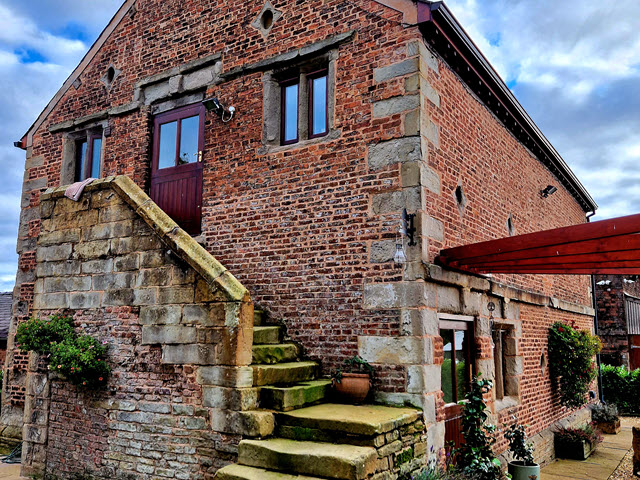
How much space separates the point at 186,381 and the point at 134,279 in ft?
4.98

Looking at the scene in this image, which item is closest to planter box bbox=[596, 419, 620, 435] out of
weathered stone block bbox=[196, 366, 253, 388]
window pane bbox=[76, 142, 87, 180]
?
weathered stone block bbox=[196, 366, 253, 388]

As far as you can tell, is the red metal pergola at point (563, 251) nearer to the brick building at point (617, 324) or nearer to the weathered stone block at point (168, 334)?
the weathered stone block at point (168, 334)

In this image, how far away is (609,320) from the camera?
19984mm

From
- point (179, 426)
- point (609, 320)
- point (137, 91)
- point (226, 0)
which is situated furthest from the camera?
point (609, 320)

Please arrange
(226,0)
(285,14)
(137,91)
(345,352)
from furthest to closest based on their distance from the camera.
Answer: (137,91)
(226,0)
(285,14)
(345,352)

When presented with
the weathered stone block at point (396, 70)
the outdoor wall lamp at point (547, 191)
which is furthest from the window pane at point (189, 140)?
the outdoor wall lamp at point (547, 191)

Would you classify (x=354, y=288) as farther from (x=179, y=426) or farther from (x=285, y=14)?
(x=285, y=14)

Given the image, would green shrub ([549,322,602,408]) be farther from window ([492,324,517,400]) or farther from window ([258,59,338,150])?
window ([258,59,338,150])

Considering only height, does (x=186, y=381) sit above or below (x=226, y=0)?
below

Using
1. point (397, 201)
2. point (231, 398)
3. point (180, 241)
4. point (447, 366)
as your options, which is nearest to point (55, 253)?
point (180, 241)

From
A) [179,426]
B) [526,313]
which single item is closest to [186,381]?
[179,426]

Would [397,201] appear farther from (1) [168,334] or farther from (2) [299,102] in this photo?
(1) [168,334]

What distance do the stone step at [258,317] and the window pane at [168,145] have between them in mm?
3387

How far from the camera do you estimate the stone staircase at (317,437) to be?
15.6 ft
